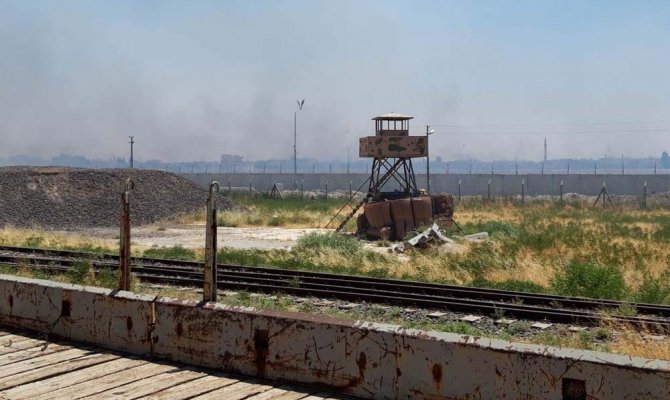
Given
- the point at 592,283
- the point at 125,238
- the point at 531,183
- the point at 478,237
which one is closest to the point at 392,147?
the point at 478,237

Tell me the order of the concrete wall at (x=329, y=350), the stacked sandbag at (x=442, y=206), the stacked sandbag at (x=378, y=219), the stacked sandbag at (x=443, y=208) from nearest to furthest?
the concrete wall at (x=329, y=350), the stacked sandbag at (x=378, y=219), the stacked sandbag at (x=443, y=208), the stacked sandbag at (x=442, y=206)

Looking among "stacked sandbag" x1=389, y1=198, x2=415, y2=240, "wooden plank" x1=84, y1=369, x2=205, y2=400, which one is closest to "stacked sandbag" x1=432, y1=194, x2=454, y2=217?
"stacked sandbag" x1=389, y1=198, x2=415, y2=240

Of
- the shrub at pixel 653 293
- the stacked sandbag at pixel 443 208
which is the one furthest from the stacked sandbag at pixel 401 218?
the shrub at pixel 653 293

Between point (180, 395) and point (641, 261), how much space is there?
1719 cm

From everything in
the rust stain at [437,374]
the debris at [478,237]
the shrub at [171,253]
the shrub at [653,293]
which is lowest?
the shrub at [171,253]

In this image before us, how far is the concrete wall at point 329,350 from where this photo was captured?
15.8ft

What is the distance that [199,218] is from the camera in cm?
4356

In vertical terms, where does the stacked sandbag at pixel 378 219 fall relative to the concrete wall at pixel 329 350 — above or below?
below

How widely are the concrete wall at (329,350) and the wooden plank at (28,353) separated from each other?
29 centimetres

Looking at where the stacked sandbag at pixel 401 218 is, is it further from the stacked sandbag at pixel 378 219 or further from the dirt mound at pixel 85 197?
the dirt mound at pixel 85 197

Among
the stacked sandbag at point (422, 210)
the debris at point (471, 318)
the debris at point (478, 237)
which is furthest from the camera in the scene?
the stacked sandbag at point (422, 210)

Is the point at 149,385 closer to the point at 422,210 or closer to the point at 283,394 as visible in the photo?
the point at 283,394

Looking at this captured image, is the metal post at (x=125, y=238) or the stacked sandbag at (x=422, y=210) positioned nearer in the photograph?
the metal post at (x=125, y=238)

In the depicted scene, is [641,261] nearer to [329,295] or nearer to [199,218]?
[329,295]
